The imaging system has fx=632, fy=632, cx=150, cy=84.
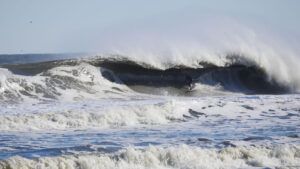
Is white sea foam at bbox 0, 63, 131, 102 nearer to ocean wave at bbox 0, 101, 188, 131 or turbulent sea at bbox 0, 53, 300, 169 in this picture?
turbulent sea at bbox 0, 53, 300, 169

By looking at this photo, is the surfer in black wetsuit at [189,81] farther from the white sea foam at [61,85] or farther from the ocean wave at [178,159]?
the ocean wave at [178,159]

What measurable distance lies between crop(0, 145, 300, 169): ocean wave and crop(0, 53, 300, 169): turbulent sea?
0.02 m

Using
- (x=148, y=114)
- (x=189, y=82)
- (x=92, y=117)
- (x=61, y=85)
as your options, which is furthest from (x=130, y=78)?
(x=92, y=117)

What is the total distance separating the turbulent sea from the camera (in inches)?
445

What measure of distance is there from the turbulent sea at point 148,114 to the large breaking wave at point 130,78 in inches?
1.8

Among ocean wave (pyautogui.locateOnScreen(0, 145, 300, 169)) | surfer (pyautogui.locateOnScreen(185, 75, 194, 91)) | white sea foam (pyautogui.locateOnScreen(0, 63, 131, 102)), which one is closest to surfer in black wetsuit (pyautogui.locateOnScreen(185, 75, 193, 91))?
surfer (pyautogui.locateOnScreen(185, 75, 194, 91))

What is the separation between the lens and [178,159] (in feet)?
36.8

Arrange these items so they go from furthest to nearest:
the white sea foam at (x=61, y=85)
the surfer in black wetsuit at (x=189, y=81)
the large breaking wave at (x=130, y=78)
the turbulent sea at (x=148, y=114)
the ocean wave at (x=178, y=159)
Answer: the surfer in black wetsuit at (x=189, y=81) < the large breaking wave at (x=130, y=78) < the white sea foam at (x=61, y=85) < the turbulent sea at (x=148, y=114) < the ocean wave at (x=178, y=159)

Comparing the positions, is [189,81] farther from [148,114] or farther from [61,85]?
[148,114]

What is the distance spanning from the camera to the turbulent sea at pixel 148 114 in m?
11.3

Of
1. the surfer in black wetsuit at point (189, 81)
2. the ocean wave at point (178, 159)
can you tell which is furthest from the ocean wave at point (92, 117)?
the surfer in black wetsuit at point (189, 81)

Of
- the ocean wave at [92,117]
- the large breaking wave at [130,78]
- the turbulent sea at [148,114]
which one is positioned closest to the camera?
the turbulent sea at [148,114]

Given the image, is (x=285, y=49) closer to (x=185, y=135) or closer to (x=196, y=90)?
(x=196, y=90)

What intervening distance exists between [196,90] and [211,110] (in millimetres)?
7113
